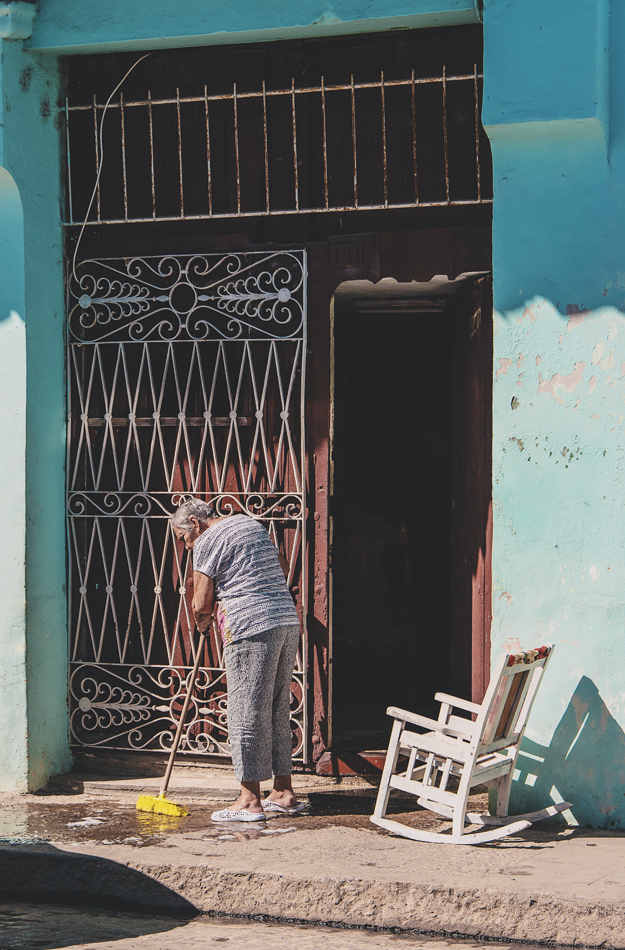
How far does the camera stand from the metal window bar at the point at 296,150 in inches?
212

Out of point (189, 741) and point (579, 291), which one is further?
point (189, 741)

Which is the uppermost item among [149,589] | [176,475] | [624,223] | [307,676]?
[624,223]

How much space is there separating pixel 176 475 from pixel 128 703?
1.28 meters

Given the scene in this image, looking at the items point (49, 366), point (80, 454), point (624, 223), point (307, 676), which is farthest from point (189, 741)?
point (624, 223)

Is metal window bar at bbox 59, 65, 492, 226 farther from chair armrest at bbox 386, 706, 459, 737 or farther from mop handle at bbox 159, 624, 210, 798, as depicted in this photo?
chair armrest at bbox 386, 706, 459, 737

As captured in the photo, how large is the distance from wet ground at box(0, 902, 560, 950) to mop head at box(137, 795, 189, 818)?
914 millimetres

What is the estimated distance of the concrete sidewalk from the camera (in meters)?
3.89

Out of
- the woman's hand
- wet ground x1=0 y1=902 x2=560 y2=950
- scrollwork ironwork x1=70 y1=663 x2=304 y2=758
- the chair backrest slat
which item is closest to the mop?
the woman's hand

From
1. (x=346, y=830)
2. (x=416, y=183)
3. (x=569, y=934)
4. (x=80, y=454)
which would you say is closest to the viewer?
(x=569, y=934)

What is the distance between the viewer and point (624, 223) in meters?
4.90

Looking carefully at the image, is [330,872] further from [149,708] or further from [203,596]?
[149,708]

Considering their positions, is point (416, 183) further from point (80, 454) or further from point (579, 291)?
point (80, 454)

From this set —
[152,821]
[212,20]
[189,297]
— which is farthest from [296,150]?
[152,821]

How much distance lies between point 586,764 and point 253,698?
5.22 feet
